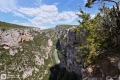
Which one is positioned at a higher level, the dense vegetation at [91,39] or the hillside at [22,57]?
the dense vegetation at [91,39]

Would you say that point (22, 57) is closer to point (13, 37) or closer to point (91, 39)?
point (13, 37)

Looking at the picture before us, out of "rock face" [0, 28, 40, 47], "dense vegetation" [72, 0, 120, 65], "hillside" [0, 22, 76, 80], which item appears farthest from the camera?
"rock face" [0, 28, 40, 47]

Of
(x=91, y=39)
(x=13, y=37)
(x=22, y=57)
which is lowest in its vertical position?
(x=22, y=57)

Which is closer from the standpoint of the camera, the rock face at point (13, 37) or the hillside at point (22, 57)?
the hillside at point (22, 57)

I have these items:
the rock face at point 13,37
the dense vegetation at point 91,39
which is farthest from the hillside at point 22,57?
the dense vegetation at point 91,39

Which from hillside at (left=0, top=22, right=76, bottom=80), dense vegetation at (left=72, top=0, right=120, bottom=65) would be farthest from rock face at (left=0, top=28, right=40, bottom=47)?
dense vegetation at (left=72, top=0, right=120, bottom=65)

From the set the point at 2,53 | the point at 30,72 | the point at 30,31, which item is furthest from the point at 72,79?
the point at 30,31

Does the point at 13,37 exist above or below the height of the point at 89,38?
below

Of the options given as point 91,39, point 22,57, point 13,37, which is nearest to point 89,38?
point 91,39

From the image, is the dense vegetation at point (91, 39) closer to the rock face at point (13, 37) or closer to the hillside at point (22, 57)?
the hillside at point (22, 57)

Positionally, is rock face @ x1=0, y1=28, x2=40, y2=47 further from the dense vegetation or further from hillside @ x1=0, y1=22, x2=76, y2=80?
the dense vegetation

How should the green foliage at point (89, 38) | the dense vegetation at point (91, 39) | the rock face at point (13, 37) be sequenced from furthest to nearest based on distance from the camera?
the rock face at point (13, 37) < the green foliage at point (89, 38) < the dense vegetation at point (91, 39)

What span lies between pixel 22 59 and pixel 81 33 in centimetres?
12677

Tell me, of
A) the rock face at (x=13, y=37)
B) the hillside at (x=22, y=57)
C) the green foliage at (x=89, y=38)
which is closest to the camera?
the green foliage at (x=89, y=38)
